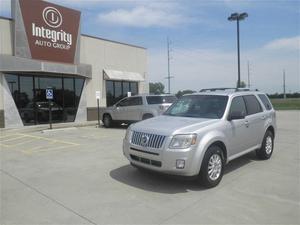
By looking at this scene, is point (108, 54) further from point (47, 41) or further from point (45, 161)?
point (45, 161)

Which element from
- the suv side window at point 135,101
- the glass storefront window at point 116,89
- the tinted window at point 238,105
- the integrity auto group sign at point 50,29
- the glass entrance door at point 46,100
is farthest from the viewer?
the glass storefront window at point 116,89

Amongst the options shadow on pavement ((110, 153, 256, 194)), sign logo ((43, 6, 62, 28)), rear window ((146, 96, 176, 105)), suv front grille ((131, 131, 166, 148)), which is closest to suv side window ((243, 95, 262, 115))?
shadow on pavement ((110, 153, 256, 194))

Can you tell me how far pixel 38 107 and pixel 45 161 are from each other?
34.7 ft

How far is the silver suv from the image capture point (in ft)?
17.3

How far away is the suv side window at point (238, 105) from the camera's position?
6.66m

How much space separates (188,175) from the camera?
524cm

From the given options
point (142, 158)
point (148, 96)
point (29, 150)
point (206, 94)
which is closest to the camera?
point (142, 158)

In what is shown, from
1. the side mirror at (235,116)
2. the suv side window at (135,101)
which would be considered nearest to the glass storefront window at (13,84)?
the suv side window at (135,101)

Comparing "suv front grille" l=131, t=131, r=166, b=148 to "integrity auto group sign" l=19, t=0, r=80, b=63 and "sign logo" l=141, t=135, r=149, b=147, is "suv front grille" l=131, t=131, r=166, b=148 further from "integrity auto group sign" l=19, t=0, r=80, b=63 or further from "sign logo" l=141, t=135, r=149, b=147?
"integrity auto group sign" l=19, t=0, r=80, b=63

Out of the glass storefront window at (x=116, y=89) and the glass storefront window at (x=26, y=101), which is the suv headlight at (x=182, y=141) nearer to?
the glass storefront window at (x=26, y=101)

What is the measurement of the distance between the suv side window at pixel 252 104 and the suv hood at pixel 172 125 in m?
1.67

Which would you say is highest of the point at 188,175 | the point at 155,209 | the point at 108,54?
the point at 108,54

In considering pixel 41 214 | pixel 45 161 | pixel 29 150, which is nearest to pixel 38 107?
pixel 29 150

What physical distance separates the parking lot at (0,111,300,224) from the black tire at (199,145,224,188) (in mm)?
166
